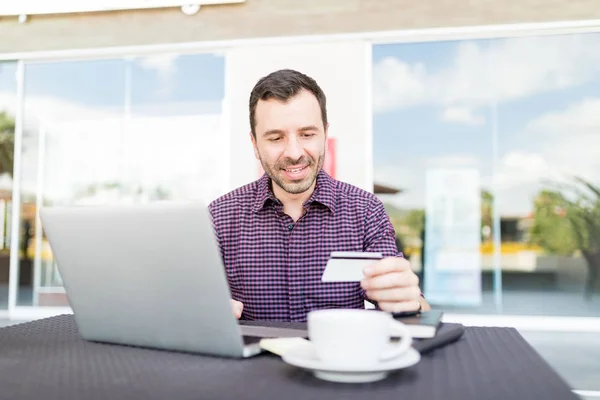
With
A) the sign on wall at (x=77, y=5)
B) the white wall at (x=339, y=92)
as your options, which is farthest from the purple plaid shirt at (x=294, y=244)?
the sign on wall at (x=77, y=5)

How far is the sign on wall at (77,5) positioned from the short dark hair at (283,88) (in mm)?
→ 3223

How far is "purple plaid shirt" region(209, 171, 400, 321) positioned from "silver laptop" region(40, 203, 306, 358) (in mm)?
522

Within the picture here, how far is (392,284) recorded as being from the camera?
925mm

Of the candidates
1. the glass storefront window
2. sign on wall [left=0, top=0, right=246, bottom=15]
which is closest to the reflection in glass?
sign on wall [left=0, top=0, right=246, bottom=15]

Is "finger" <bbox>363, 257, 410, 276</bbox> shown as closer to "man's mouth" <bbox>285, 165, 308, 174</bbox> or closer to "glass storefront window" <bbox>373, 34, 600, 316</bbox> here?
"man's mouth" <bbox>285, 165, 308, 174</bbox>

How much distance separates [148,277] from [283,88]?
32.3 inches

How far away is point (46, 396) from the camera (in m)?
0.59

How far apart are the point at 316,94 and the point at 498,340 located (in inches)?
33.6

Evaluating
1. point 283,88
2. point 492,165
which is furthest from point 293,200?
point 492,165

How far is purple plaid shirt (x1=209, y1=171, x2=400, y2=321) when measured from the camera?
143 centimetres

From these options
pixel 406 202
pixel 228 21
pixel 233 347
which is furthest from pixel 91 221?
pixel 406 202

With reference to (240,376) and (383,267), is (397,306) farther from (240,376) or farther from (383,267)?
(240,376)

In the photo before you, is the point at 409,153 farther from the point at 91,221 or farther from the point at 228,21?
the point at 91,221

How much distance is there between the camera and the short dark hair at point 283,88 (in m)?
1.47
